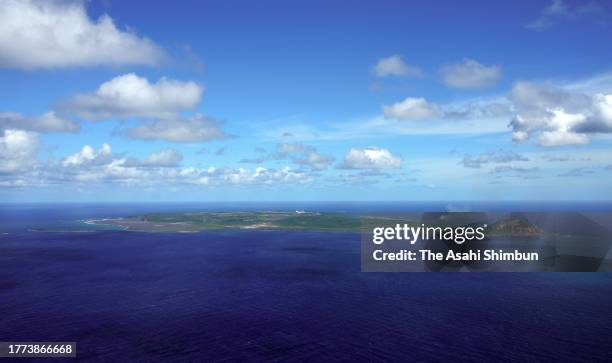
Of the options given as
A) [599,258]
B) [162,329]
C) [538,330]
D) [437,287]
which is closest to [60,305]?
[162,329]

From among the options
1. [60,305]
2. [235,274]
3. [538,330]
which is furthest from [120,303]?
[538,330]

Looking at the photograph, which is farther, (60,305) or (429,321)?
(60,305)

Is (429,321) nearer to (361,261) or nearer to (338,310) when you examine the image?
(338,310)

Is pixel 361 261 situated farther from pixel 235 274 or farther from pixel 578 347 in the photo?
pixel 578 347

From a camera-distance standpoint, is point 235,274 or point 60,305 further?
point 235,274

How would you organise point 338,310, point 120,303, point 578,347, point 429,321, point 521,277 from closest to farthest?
point 578,347 < point 429,321 < point 338,310 < point 120,303 < point 521,277

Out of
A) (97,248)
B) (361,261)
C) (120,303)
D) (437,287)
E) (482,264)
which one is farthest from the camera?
(97,248)
